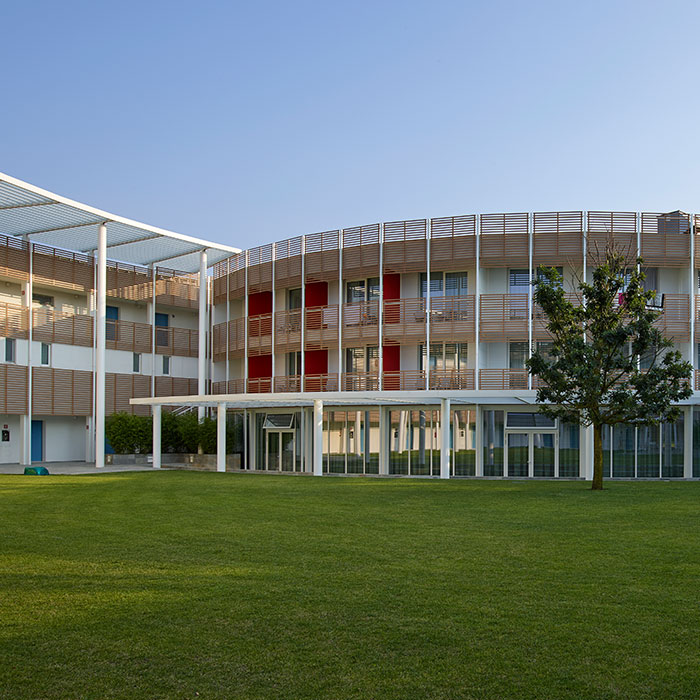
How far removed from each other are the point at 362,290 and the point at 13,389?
16491 mm

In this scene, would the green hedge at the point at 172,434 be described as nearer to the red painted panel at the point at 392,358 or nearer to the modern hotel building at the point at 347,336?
the modern hotel building at the point at 347,336

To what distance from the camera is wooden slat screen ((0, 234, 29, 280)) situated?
3831cm

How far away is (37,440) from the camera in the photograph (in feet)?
135

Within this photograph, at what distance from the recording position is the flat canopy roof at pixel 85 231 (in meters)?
33.1

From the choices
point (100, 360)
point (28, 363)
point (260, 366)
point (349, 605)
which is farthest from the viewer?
point (260, 366)

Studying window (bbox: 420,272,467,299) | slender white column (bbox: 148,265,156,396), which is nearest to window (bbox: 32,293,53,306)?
slender white column (bbox: 148,265,156,396)

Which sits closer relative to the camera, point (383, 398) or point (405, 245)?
point (383, 398)

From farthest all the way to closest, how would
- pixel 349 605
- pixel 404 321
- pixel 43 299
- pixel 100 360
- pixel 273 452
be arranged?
pixel 43 299 < pixel 273 452 < pixel 100 360 < pixel 404 321 < pixel 349 605

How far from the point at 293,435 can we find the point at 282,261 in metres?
8.10

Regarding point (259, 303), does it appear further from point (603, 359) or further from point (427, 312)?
point (603, 359)

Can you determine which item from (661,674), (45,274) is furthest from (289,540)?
(45,274)

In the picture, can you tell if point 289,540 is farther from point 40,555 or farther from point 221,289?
point 221,289

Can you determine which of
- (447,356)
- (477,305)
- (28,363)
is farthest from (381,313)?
(28,363)

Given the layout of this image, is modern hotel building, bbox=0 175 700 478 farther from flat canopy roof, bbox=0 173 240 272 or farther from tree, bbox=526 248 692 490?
tree, bbox=526 248 692 490
